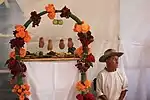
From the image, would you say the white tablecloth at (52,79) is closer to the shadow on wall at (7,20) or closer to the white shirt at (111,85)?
the white shirt at (111,85)

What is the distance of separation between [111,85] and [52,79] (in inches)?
21.1

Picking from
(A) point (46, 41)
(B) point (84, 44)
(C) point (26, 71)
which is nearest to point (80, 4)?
(A) point (46, 41)

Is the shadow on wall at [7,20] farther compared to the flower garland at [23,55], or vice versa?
the shadow on wall at [7,20]

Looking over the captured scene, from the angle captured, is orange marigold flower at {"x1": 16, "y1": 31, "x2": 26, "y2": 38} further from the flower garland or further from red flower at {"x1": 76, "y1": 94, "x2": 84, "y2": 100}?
red flower at {"x1": 76, "y1": 94, "x2": 84, "y2": 100}

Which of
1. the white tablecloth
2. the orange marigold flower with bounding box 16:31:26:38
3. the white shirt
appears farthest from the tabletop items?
the white shirt

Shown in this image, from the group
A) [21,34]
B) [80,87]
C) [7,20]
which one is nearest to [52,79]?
[80,87]

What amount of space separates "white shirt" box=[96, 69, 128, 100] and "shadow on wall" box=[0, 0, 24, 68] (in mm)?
1015

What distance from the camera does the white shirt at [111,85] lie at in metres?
2.96

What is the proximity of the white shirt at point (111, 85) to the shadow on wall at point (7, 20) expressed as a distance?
102cm

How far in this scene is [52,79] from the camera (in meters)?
2.86

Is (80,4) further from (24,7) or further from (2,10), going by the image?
(2,10)

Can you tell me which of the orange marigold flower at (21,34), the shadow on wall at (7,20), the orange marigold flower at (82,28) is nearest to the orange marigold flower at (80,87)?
the orange marigold flower at (82,28)

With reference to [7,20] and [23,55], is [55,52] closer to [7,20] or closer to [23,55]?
[23,55]

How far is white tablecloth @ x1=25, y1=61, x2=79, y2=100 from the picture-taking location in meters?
2.83
